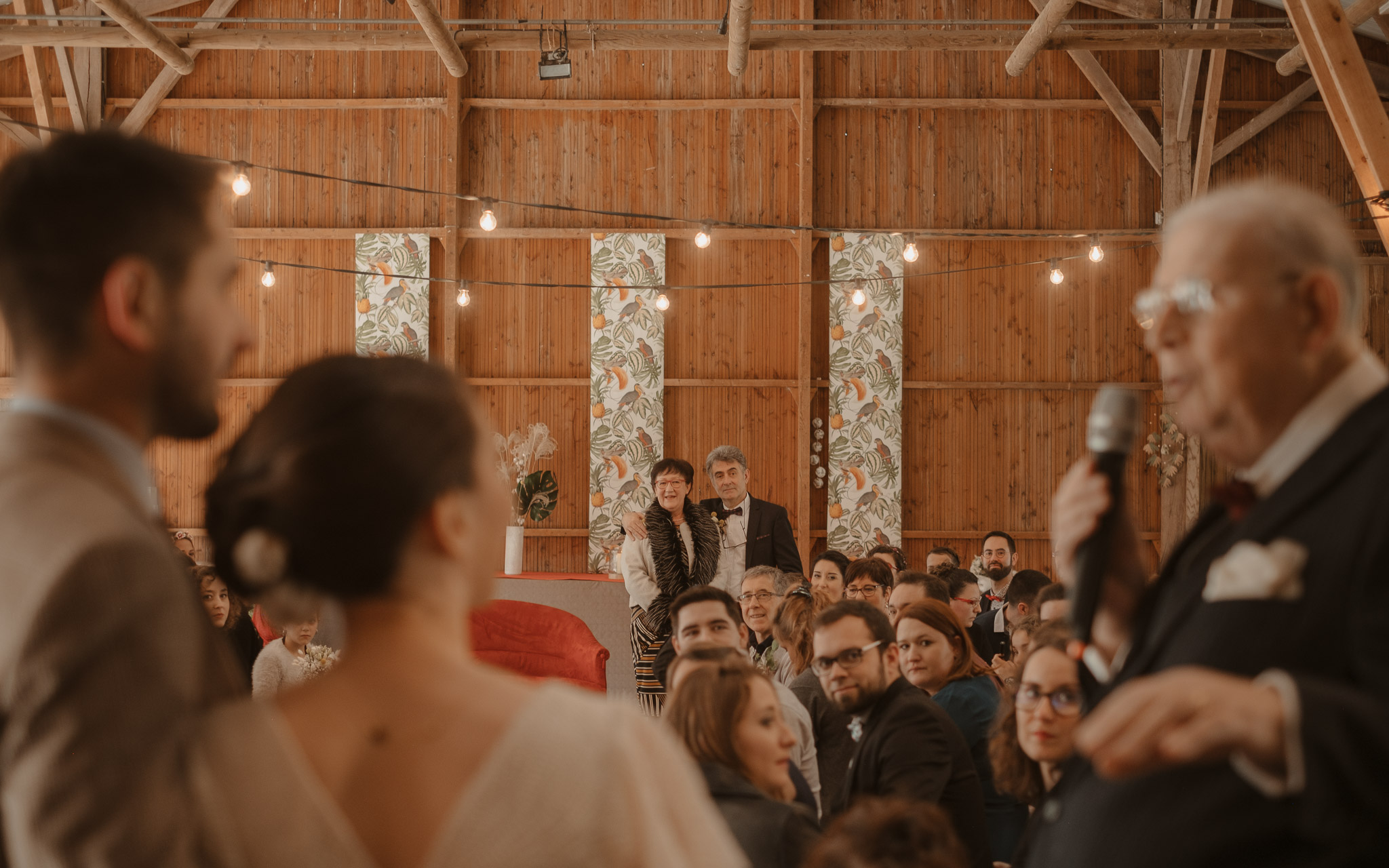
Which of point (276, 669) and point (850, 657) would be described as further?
point (276, 669)

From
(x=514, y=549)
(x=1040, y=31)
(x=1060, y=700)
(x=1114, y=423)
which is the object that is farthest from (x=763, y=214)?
(x=1114, y=423)

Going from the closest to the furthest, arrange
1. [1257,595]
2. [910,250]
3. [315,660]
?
1. [1257,595]
2. [315,660]
3. [910,250]

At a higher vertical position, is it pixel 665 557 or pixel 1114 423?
pixel 1114 423

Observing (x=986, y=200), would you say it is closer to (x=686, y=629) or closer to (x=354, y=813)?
(x=686, y=629)

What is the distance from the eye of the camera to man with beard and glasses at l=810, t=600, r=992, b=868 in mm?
2871

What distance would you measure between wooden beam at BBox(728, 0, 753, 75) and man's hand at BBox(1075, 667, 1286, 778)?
6.13m

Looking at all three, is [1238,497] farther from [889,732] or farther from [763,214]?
[763,214]

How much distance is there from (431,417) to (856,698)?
8.19 ft

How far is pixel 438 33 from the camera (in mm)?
7523

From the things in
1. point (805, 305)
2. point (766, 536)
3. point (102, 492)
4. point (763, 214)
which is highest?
point (763, 214)

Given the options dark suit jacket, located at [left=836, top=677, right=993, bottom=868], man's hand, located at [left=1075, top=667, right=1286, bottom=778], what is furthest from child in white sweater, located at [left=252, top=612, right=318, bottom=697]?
man's hand, located at [left=1075, top=667, right=1286, bottom=778]

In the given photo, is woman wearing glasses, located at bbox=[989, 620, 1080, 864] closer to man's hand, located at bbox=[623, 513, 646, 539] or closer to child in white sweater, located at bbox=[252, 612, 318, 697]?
man's hand, located at bbox=[623, 513, 646, 539]

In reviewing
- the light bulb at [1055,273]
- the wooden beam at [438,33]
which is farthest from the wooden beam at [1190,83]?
the wooden beam at [438,33]

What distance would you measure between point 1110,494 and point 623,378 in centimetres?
896
